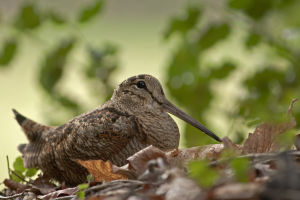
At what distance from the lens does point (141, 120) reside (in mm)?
3271

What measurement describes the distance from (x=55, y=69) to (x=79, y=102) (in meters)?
0.53

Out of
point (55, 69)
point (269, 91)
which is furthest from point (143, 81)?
point (55, 69)

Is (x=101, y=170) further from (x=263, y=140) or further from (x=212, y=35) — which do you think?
(x=212, y=35)

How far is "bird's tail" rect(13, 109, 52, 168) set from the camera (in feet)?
11.4

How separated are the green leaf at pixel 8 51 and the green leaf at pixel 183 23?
4.79 ft

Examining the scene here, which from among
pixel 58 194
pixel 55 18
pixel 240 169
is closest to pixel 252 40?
pixel 55 18

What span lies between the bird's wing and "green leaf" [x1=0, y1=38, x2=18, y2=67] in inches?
81.2

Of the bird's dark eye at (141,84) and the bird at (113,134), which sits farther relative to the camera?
the bird's dark eye at (141,84)

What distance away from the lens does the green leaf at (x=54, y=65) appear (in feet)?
17.1

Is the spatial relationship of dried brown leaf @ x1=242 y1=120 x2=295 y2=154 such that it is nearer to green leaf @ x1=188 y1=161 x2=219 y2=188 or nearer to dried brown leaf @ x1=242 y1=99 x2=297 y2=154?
dried brown leaf @ x1=242 y1=99 x2=297 y2=154

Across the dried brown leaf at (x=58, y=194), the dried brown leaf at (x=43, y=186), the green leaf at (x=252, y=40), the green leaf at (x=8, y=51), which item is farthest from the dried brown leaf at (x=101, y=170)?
the green leaf at (x=8, y=51)

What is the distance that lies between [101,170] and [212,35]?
2.50 meters

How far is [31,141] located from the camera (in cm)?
371

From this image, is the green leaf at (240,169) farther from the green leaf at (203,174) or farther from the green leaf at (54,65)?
the green leaf at (54,65)
